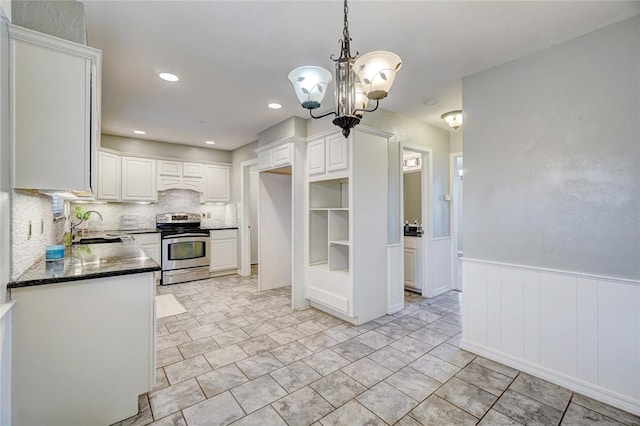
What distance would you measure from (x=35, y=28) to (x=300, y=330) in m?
3.09

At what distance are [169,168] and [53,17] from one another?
390 cm

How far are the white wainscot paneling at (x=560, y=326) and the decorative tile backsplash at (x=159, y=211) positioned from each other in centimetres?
479

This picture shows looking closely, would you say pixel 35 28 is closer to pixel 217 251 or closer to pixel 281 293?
pixel 281 293

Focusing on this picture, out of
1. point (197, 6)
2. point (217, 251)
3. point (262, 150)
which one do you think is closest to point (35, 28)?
point (197, 6)

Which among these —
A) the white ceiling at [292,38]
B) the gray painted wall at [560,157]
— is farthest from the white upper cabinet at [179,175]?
the gray painted wall at [560,157]

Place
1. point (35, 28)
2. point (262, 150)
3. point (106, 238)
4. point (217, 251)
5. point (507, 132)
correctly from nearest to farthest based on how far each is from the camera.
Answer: point (35, 28), point (507, 132), point (106, 238), point (262, 150), point (217, 251)

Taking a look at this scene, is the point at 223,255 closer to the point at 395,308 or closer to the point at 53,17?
the point at 395,308

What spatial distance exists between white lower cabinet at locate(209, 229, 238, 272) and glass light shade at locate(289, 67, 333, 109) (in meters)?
4.47

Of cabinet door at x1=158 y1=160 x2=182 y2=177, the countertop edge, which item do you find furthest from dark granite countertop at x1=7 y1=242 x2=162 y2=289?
cabinet door at x1=158 y1=160 x2=182 y2=177

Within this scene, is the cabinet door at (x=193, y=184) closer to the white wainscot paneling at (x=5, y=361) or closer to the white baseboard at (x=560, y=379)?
the white wainscot paneling at (x=5, y=361)

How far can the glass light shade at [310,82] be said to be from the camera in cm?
154

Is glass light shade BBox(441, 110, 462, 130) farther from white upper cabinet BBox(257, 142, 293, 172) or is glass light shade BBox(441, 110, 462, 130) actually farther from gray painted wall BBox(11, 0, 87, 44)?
gray painted wall BBox(11, 0, 87, 44)

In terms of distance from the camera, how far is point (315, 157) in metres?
3.63

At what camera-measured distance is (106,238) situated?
3.98 metres
